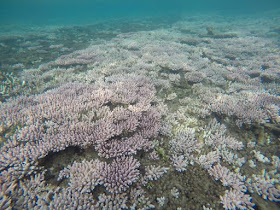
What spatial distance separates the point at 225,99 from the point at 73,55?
35.1ft

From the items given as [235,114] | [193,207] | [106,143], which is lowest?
[193,207]

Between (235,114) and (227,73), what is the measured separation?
4.71m

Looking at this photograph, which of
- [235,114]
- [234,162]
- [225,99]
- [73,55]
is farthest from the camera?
[73,55]

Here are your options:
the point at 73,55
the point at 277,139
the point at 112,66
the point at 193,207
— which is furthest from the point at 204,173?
the point at 73,55

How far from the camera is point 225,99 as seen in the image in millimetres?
5613

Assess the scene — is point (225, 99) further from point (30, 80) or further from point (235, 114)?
point (30, 80)

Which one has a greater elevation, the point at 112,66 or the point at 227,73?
the point at 112,66

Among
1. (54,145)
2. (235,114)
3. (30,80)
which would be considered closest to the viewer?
(54,145)

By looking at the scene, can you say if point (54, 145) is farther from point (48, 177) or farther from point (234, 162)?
point (234, 162)

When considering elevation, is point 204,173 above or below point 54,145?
below

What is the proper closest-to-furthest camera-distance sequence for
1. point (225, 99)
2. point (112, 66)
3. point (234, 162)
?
point (234, 162) < point (225, 99) < point (112, 66)

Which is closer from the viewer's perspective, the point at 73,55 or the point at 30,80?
the point at 30,80

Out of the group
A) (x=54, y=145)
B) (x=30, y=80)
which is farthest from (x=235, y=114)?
(x=30, y=80)

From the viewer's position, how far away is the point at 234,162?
375cm
